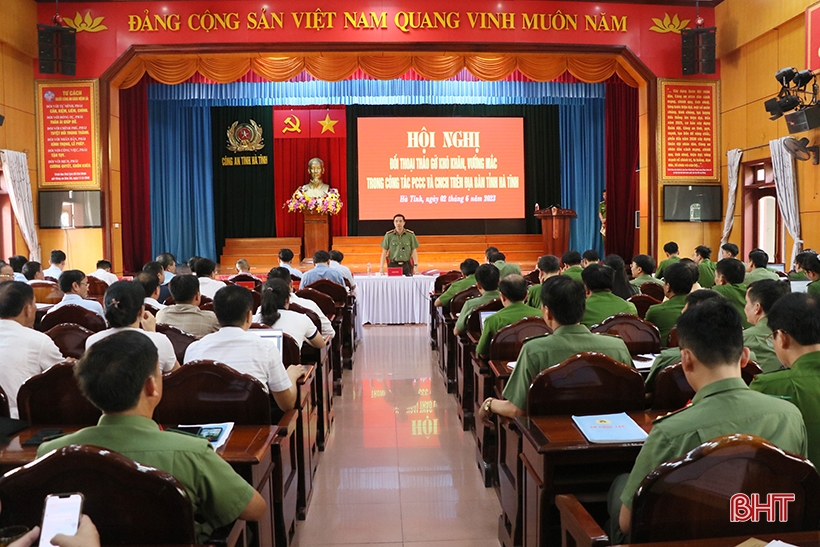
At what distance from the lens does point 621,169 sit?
12.1 m

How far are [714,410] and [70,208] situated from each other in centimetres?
876

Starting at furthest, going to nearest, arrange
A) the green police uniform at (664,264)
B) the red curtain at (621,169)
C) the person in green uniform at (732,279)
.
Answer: the red curtain at (621,169), the green police uniform at (664,264), the person in green uniform at (732,279)

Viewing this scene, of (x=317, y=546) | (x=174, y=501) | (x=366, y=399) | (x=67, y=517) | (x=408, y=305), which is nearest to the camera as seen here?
(x=67, y=517)

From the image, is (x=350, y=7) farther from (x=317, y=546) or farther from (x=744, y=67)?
(x=317, y=546)

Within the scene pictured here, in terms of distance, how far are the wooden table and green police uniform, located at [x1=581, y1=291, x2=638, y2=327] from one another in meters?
1.37

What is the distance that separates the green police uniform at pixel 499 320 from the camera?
3.44 meters

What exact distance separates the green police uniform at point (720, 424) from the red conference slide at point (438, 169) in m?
10.3

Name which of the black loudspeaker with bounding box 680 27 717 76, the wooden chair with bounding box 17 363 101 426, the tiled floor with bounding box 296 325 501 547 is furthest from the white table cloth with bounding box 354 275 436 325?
the wooden chair with bounding box 17 363 101 426

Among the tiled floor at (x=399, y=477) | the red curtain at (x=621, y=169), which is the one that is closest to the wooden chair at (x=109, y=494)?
the tiled floor at (x=399, y=477)

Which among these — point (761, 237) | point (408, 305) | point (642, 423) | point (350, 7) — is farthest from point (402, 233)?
point (642, 423)

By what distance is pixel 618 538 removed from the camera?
5.49 feet

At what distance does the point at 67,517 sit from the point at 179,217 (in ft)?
39.9

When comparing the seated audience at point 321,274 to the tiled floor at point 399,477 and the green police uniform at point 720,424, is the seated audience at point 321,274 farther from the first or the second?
the green police uniform at point 720,424

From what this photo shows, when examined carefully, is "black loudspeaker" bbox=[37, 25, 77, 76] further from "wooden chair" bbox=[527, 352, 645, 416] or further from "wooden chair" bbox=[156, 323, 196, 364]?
"wooden chair" bbox=[527, 352, 645, 416]
